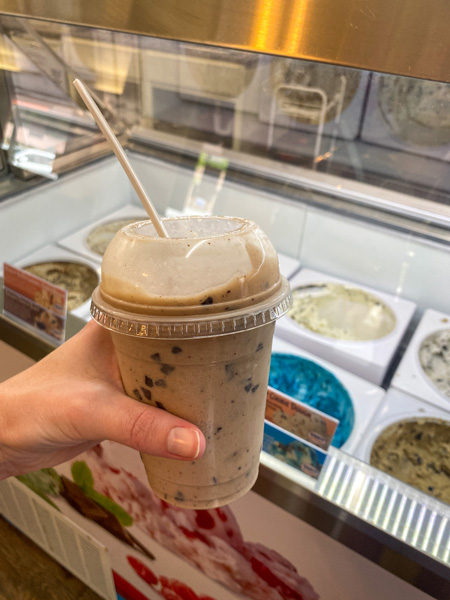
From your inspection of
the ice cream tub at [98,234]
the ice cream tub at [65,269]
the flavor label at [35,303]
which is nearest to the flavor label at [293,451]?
the flavor label at [35,303]

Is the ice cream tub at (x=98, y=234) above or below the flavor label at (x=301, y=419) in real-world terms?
below

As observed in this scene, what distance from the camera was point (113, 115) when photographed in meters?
1.86

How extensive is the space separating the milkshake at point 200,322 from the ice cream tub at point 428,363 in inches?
31.0

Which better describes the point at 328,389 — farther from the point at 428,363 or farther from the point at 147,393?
the point at 147,393

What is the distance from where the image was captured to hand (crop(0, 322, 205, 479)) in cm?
68

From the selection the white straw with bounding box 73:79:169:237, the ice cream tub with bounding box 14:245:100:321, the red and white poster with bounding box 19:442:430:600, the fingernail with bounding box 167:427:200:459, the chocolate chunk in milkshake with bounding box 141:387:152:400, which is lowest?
the red and white poster with bounding box 19:442:430:600

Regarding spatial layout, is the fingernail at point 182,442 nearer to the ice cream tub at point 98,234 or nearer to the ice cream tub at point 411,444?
the ice cream tub at point 411,444

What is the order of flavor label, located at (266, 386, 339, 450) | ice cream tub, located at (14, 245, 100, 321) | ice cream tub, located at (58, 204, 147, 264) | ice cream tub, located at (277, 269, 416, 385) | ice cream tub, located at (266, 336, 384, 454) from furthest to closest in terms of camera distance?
ice cream tub, located at (58, 204, 147, 264) < ice cream tub, located at (14, 245, 100, 321) < ice cream tub, located at (277, 269, 416, 385) < ice cream tub, located at (266, 336, 384, 454) < flavor label, located at (266, 386, 339, 450)

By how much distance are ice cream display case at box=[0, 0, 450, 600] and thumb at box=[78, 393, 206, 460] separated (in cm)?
35

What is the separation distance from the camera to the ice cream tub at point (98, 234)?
209 cm

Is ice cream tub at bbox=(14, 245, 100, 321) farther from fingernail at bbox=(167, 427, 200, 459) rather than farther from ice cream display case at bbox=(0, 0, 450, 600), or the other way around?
fingernail at bbox=(167, 427, 200, 459)

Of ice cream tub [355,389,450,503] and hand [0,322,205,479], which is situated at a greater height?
hand [0,322,205,479]

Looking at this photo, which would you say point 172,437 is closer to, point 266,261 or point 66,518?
point 266,261

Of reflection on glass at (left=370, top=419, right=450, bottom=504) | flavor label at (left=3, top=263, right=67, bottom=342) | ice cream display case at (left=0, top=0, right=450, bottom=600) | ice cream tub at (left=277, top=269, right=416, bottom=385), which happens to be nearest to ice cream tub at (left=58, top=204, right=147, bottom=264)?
ice cream display case at (left=0, top=0, right=450, bottom=600)
